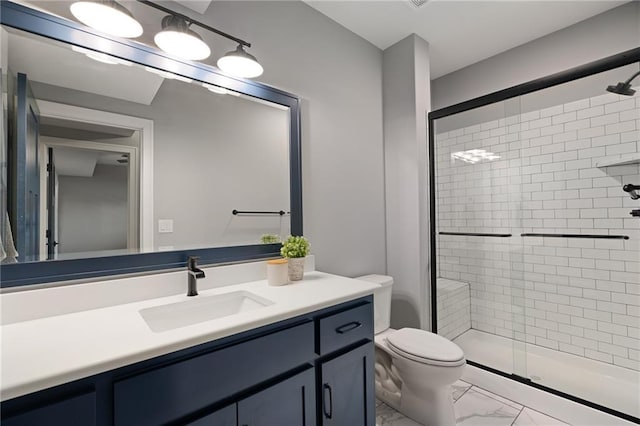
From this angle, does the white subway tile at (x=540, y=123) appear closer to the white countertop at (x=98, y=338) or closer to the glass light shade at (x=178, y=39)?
the white countertop at (x=98, y=338)

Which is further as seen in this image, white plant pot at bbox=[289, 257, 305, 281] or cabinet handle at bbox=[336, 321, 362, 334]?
white plant pot at bbox=[289, 257, 305, 281]

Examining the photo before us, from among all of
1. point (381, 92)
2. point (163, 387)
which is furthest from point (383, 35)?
point (163, 387)

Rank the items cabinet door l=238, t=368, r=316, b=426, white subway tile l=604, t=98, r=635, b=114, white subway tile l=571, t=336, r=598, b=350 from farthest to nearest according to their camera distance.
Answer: white subway tile l=571, t=336, r=598, b=350, white subway tile l=604, t=98, r=635, b=114, cabinet door l=238, t=368, r=316, b=426

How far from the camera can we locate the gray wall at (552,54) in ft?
6.57

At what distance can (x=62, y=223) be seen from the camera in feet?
3.54

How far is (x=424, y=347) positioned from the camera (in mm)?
1598

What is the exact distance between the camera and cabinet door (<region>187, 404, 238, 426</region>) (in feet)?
2.63

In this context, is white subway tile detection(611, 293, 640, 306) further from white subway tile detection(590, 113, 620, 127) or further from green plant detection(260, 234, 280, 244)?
green plant detection(260, 234, 280, 244)

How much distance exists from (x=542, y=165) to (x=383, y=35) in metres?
1.71

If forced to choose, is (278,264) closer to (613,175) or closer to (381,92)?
(381,92)

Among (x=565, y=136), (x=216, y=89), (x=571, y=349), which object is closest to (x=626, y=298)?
(x=571, y=349)

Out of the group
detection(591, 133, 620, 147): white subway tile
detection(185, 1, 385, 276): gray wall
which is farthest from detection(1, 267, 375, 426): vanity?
detection(591, 133, 620, 147): white subway tile

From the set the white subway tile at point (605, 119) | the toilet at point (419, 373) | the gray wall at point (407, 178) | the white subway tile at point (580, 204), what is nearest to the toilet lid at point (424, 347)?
the toilet at point (419, 373)

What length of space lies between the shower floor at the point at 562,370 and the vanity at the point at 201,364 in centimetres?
144
